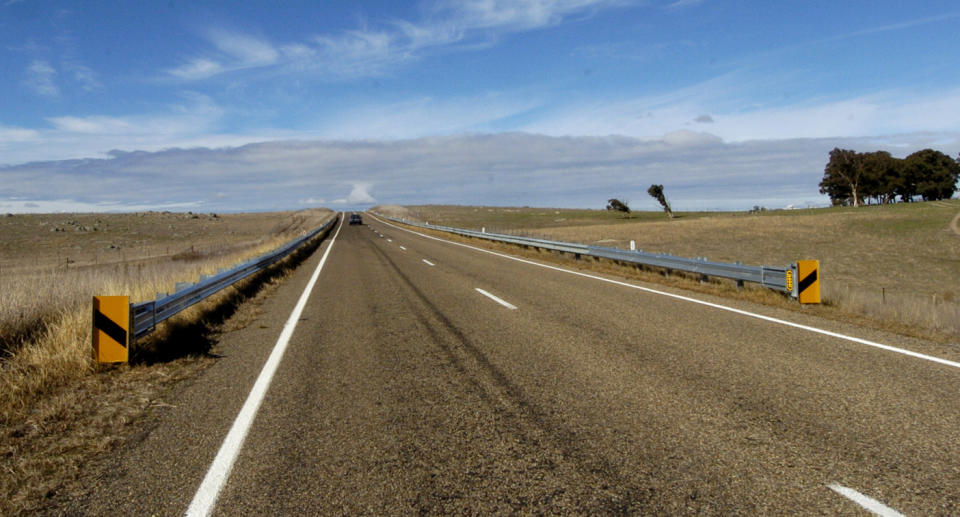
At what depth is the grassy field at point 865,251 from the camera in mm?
9391

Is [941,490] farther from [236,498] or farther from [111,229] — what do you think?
[111,229]

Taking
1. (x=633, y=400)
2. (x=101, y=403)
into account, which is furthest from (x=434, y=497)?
(x=101, y=403)

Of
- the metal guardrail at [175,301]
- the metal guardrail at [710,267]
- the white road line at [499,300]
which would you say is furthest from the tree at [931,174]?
the metal guardrail at [175,301]

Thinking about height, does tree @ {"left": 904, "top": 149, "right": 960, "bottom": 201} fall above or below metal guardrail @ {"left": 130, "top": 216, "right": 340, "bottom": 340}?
above

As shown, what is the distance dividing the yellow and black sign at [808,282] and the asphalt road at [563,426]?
5.71ft

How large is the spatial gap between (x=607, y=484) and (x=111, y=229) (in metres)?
57.3

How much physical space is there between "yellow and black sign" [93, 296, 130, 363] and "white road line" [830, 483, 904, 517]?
654 cm

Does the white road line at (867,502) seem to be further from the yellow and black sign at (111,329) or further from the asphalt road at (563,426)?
the yellow and black sign at (111,329)

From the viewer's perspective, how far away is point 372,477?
350 cm

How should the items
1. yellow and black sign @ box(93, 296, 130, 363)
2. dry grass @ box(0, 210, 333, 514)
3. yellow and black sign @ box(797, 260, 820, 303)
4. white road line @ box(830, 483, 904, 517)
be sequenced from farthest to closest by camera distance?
yellow and black sign @ box(797, 260, 820, 303), yellow and black sign @ box(93, 296, 130, 363), dry grass @ box(0, 210, 333, 514), white road line @ box(830, 483, 904, 517)

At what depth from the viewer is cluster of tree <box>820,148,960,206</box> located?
246ft

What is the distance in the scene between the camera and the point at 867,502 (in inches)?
121

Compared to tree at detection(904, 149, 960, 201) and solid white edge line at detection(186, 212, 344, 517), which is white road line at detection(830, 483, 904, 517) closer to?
solid white edge line at detection(186, 212, 344, 517)

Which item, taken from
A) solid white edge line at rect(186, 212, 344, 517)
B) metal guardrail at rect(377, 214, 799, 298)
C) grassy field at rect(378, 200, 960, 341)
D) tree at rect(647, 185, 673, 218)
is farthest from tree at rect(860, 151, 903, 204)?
solid white edge line at rect(186, 212, 344, 517)
